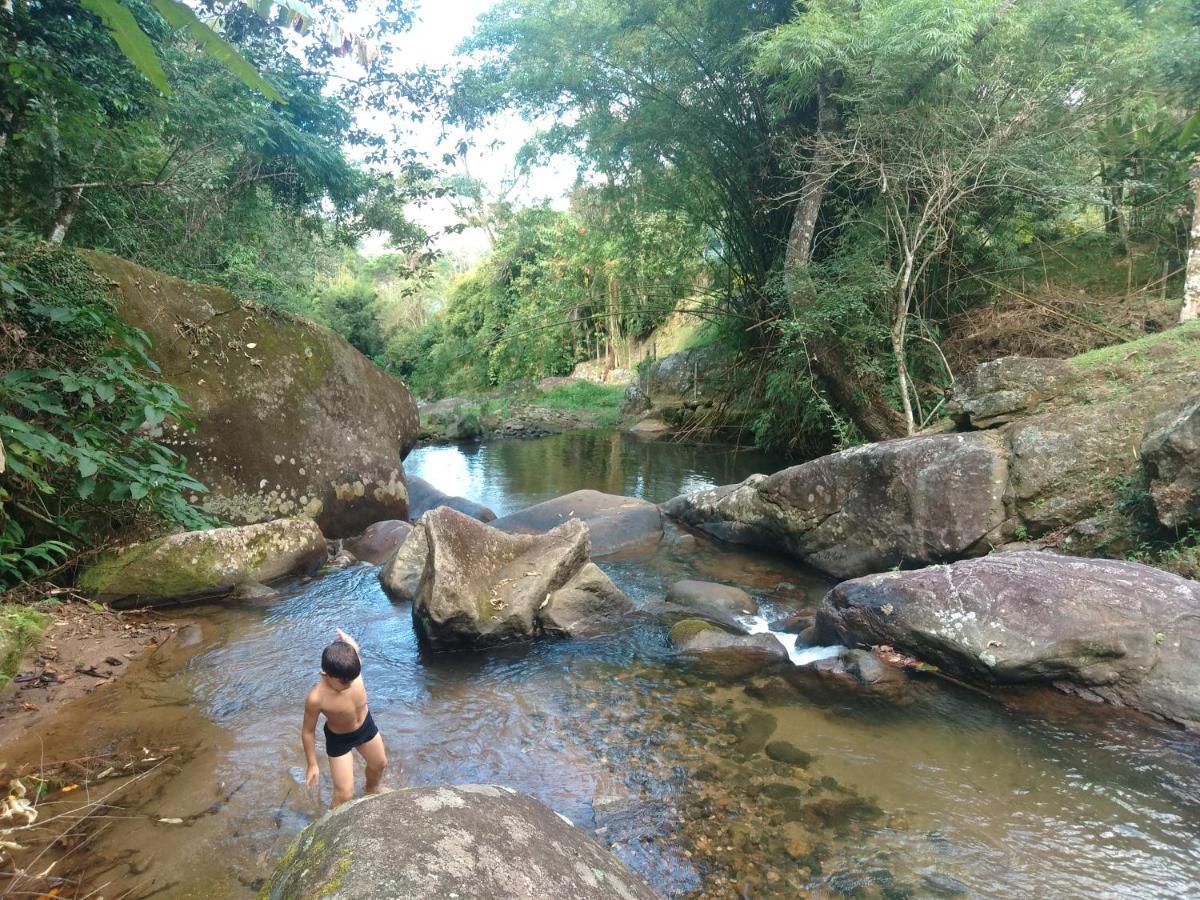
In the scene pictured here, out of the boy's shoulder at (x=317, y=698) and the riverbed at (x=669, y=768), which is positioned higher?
the boy's shoulder at (x=317, y=698)

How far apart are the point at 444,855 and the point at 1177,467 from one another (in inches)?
204

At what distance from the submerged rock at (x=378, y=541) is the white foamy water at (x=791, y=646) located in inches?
138

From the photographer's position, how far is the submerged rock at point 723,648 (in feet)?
Answer: 15.8

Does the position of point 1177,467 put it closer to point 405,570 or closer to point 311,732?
point 311,732

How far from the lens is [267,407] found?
722 centimetres

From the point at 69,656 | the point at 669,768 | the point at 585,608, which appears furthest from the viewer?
the point at 585,608

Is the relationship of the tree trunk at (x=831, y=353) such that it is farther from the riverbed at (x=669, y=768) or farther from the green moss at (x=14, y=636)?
the green moss at (x=14, y=636)

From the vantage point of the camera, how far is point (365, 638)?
533 cm

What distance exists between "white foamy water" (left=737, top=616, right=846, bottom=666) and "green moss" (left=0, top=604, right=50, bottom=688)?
439 centimetres

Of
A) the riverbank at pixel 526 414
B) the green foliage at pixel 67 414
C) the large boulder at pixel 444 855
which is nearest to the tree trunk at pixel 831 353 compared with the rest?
the riverbank at pixel 526 414

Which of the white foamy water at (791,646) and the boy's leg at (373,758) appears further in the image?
the white foamy water at (791,646)

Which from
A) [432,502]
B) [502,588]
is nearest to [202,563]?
[502,588]

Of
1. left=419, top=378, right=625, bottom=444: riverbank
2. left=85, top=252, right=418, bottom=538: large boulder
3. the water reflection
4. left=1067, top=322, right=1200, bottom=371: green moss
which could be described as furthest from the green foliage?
left=419, top=378, right=625, bottom=444: riverbank

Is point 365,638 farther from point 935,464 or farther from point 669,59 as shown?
point 669,59
